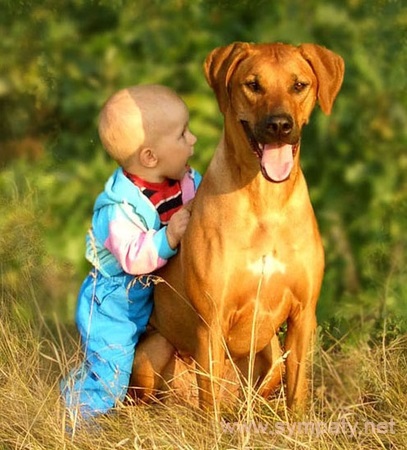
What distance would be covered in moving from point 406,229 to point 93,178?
1.97 m

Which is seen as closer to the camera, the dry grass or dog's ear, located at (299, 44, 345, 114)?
the dry grass

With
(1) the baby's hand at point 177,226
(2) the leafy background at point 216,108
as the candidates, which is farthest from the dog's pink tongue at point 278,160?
(2) the leafy background at point 216,108

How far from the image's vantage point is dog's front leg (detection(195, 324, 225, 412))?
4000mm

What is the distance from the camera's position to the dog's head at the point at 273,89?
3787mm

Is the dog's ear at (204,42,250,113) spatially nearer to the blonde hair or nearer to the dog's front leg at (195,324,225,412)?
the blonde hair

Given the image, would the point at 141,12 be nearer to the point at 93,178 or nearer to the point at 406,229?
the point at 93,178

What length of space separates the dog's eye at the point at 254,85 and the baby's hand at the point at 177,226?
539 millimetres

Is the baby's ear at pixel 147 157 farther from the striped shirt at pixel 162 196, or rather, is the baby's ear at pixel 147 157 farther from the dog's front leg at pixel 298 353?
the dog's front leg at pixel 298 353

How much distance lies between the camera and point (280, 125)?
3.72m

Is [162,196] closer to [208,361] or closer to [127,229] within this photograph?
[127,229]

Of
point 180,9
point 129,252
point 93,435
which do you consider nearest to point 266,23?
point 180,9

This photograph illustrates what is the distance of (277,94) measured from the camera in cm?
386

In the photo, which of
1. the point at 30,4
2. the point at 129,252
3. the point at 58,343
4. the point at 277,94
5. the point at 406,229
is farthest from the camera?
the point at 30,4

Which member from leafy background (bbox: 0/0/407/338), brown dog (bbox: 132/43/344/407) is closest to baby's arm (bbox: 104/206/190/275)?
brown dog (bbox: 132/43/344/407)
